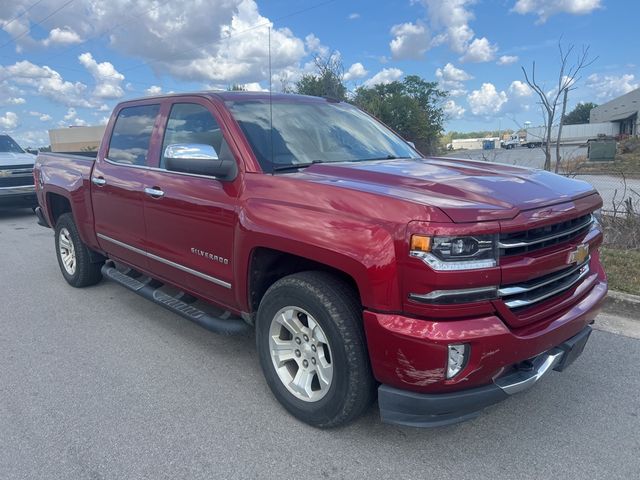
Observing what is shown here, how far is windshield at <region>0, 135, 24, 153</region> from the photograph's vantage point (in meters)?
12.5

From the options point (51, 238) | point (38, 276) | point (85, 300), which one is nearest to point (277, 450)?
point (85, 300)

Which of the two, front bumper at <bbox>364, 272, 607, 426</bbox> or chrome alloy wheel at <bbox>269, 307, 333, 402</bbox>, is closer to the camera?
front bumper at <bbox>364, 272, 607, 426</bbox>

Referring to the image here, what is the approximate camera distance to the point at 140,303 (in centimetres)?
523

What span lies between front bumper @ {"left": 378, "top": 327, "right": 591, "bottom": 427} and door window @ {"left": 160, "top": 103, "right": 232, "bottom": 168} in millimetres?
1846

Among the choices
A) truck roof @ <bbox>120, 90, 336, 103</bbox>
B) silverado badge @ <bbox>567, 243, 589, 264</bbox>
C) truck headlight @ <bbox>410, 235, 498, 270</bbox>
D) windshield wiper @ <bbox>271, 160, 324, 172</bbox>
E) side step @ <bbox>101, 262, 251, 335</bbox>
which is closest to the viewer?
truck headlight @ <bbox>410, 235, 498, 270</bbox>

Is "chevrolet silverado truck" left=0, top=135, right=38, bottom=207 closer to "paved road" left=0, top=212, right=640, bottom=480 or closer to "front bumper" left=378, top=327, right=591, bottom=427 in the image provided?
"paved road" left=0, top=212, right=640, bottom=480

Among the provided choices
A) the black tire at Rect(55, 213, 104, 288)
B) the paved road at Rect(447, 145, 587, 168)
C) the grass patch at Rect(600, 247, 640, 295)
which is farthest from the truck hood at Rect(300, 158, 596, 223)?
the black tire at Rect(55, 213, 104, 288)

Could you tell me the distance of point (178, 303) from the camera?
13.0ft

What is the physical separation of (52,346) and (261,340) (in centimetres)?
209

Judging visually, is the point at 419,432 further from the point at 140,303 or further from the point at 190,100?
the point at 140,303

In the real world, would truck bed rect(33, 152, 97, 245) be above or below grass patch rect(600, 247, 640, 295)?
above

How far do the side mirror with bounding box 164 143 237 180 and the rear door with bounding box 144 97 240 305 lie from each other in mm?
91

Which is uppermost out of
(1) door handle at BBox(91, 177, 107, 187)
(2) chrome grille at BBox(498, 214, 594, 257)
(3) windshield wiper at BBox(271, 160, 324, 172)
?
(3) windshield wiper at BBox(271, 160, 324, 172)

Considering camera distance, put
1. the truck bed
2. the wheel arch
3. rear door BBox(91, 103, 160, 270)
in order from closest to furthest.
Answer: the wheel arch
rear door BBox(91, 103, 160, 270)
the truck bed
